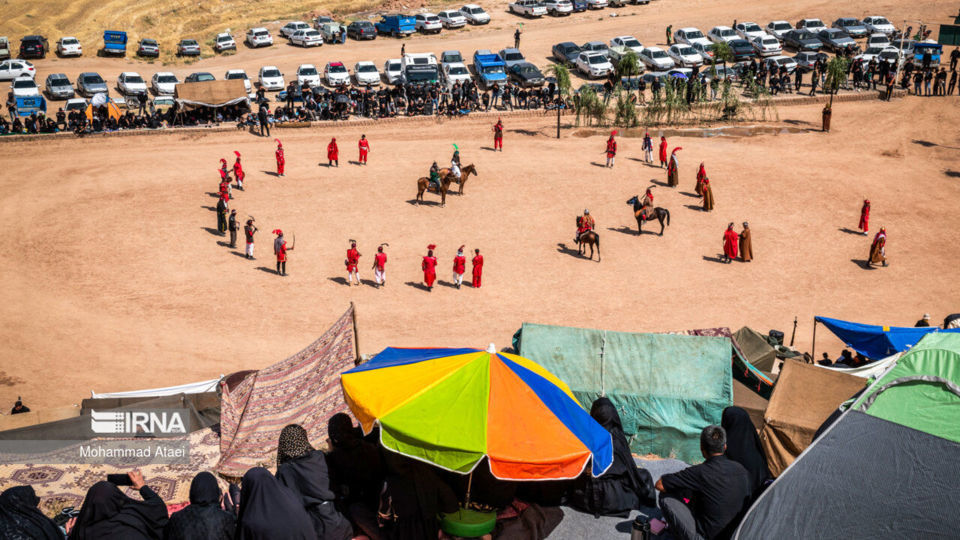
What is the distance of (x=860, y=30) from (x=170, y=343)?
141 ft

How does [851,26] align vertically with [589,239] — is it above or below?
above

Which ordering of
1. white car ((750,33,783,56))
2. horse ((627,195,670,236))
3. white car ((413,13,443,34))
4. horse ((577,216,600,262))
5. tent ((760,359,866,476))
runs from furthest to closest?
white car ((413,13,443,34)) < white car ((750,33,783,56)) < horse ((627,195,670,236)) < horse ((577,216,600,262)) < tent ((760,359,866,476))

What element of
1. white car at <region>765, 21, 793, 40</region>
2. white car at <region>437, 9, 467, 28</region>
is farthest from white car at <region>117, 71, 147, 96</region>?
white car at <region>765, 21, 793, 40</region>

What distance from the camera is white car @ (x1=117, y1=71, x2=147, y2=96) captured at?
41.4m

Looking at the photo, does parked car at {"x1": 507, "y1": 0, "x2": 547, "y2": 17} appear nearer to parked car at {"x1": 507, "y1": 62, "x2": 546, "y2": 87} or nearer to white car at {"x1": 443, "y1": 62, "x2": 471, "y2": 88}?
parked car at {"x1": 507, "y1": 62, "x2": 546, "y2": 87}

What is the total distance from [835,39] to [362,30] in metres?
27.1

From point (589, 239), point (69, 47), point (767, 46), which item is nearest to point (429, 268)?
point (589, 239)

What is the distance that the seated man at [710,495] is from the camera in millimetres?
7855

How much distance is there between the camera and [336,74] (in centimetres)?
4262


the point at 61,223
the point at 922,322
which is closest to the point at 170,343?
the point at 61,223

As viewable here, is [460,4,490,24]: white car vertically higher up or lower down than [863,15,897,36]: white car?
higher up

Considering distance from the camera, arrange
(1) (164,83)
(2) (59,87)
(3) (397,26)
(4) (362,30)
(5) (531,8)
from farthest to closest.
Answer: (5) (531,8)
(3) (397,26)
(4) (362,30)
(1) (164,83)
(2) (59,87)

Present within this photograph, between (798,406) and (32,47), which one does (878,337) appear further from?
(32,47)

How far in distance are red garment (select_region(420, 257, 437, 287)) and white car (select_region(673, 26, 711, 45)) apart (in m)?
29.9
